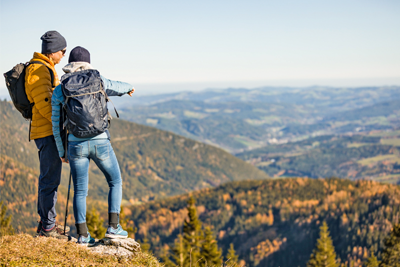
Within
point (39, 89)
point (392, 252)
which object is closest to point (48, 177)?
point (39, 89)

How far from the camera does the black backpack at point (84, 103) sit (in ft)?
26.8

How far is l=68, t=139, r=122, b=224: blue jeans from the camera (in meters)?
8.58

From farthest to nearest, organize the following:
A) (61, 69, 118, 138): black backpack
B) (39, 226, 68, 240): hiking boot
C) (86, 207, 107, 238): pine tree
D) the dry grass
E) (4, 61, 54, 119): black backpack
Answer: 1. (86, 207, 107, 238): pine tree
2. (39, 226, 68, 240): hiking boot
3. (4, 61, 54, 119): black backpack
4. (61, 69, 118, 138): black backpack
5. the dry grass

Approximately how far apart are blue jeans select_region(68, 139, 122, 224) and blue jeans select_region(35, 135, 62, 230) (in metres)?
1.06

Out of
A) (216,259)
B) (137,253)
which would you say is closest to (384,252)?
(216,259)

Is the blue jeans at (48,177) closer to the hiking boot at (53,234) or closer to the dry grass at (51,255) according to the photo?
the hiking boot at (53,234)

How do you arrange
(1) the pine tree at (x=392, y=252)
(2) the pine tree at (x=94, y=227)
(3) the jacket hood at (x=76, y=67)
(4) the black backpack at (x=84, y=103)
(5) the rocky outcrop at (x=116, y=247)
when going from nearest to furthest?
(4) the black backpack at (x=84, y=103), (3) the jacket hood at (x=76, y=67), (5) the rocky outcrop at (x=116, y=247), (2) the pine tree at (x=94, y=227), (1) the pine tree at (x=392, y=252)

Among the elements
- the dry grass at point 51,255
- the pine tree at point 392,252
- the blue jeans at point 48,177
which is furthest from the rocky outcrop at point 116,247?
the pine tree at point 392,252

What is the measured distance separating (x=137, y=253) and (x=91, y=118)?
13.3 feet

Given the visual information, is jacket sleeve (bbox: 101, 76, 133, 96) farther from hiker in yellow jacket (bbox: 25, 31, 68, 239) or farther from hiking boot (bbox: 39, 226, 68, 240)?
hiking boot (bbox: 39, 226, 68, 240)

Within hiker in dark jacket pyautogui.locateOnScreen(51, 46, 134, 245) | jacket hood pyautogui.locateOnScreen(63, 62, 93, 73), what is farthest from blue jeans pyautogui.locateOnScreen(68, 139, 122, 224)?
jacket hood pyautogui.locateOnScreen(63, 62, 93, 73)

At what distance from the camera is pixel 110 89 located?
8.92 m

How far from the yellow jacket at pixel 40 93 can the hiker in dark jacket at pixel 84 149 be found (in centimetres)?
72

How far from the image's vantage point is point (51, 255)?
829cm
